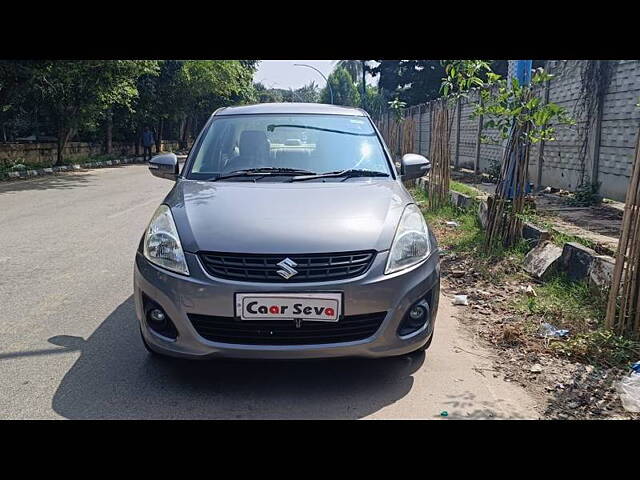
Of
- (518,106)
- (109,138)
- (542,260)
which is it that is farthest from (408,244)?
(109,138)

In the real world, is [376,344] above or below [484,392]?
above

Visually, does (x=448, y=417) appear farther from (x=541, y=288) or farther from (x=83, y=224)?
(x=83, y=224)

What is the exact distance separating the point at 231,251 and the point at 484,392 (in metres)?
1.64

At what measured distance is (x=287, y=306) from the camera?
3016 mm

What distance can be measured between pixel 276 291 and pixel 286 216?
1.81ft

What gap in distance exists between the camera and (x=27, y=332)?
4.21m

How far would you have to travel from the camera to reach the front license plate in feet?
9.87

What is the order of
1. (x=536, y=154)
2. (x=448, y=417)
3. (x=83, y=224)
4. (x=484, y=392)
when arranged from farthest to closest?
(x=536, y=154)
(x=83, y=224)
(x=484, y=392)
(x=448, y=417)

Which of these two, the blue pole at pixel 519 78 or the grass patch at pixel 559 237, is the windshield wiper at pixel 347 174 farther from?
the blue pole at pixel 519 78

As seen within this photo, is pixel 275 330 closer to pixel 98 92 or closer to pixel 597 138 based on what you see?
pixel 597 138

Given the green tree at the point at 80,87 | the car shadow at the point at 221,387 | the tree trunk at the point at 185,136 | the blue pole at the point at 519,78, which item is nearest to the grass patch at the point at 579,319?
the car shadow at the point at 221,387

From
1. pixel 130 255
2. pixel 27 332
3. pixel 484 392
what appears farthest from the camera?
pixel 130 255

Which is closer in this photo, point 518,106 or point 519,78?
point 518,106

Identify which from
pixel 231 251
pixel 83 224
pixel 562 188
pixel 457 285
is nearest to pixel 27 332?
pixel 231 251
